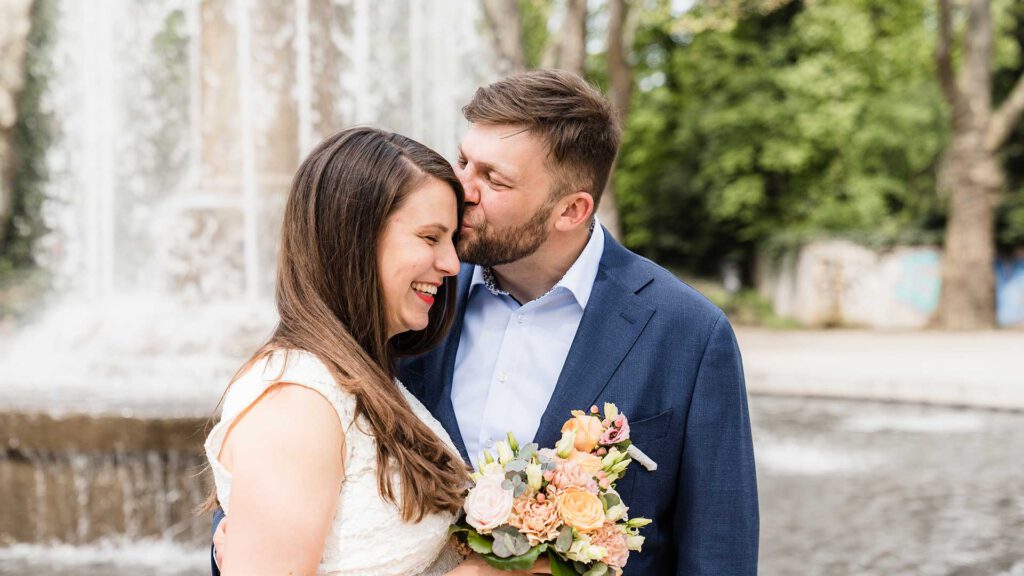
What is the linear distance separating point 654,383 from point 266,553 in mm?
1063

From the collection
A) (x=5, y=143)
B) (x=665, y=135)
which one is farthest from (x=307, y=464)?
(x=665, y=135)

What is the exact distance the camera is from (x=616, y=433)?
2.22 meters

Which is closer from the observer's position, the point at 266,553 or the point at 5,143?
the point at 266,553

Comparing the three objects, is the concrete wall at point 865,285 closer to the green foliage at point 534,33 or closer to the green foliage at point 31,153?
the green foliage at point 534,33

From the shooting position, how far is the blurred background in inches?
239

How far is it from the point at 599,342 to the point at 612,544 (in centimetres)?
61

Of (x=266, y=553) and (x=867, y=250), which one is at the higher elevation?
(x=266, y=553)

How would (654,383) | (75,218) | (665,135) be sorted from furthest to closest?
(665,135), (75,218), (654,383)

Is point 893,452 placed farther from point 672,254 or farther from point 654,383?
point 672,254

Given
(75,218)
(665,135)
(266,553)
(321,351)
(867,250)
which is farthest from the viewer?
(665,135)

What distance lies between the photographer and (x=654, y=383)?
2492 millimetres

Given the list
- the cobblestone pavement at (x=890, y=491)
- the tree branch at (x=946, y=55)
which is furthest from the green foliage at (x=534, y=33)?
the cobblestone pavement at (x=890, y=491)

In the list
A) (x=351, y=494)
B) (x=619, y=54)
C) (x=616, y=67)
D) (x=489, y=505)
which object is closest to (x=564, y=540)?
(x=489, y=505)

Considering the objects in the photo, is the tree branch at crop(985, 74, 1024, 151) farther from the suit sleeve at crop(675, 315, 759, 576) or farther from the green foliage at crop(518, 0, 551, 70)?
the suit sleeve at crop(675, 315, 759, 576)
